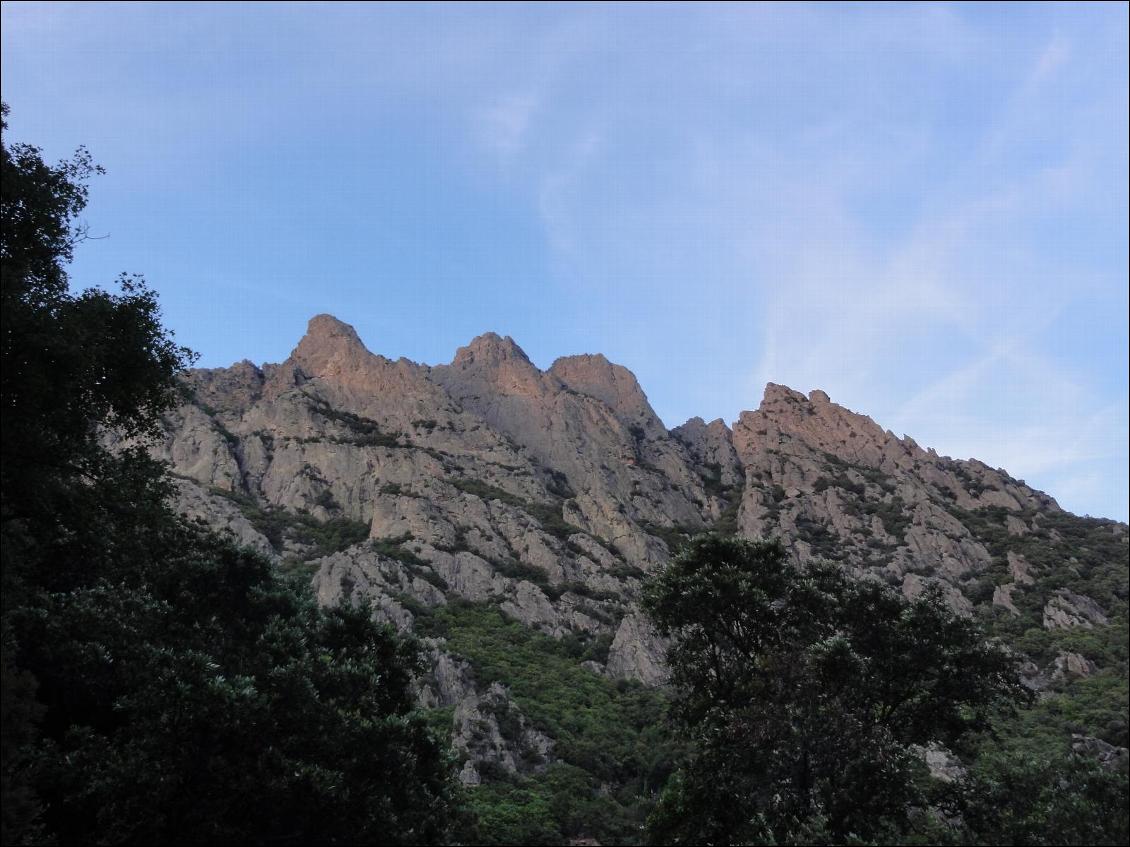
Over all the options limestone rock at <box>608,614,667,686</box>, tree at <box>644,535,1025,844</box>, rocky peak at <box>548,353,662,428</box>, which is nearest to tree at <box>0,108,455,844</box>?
tree at <box>644,535,1025,844</box>

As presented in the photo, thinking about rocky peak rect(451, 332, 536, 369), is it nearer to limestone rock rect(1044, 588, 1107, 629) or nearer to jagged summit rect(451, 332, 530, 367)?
jagged summit rect(451, 332, 530, 367)

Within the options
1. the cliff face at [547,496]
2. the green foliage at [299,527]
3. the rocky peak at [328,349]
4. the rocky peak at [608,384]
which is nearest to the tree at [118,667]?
the cliff face at [547,496]

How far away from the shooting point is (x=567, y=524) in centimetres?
11994

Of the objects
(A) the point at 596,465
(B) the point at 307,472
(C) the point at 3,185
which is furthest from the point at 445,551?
(C) the point at 3,185

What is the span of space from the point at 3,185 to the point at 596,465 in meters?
126

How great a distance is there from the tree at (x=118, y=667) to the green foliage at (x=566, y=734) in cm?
1237

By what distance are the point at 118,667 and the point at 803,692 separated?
19.8 m

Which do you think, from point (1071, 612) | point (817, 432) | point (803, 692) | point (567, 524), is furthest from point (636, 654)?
point (817, 432)

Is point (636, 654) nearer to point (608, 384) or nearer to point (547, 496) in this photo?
point (547, 496)

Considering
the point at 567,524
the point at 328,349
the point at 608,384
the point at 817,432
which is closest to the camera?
the point at 567,524

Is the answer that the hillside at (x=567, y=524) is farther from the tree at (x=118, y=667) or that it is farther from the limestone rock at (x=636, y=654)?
the tree at (x=118, y=667)

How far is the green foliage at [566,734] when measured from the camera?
49.0 metres

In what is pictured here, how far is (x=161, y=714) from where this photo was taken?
20.8 meters

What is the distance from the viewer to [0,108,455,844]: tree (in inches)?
708
